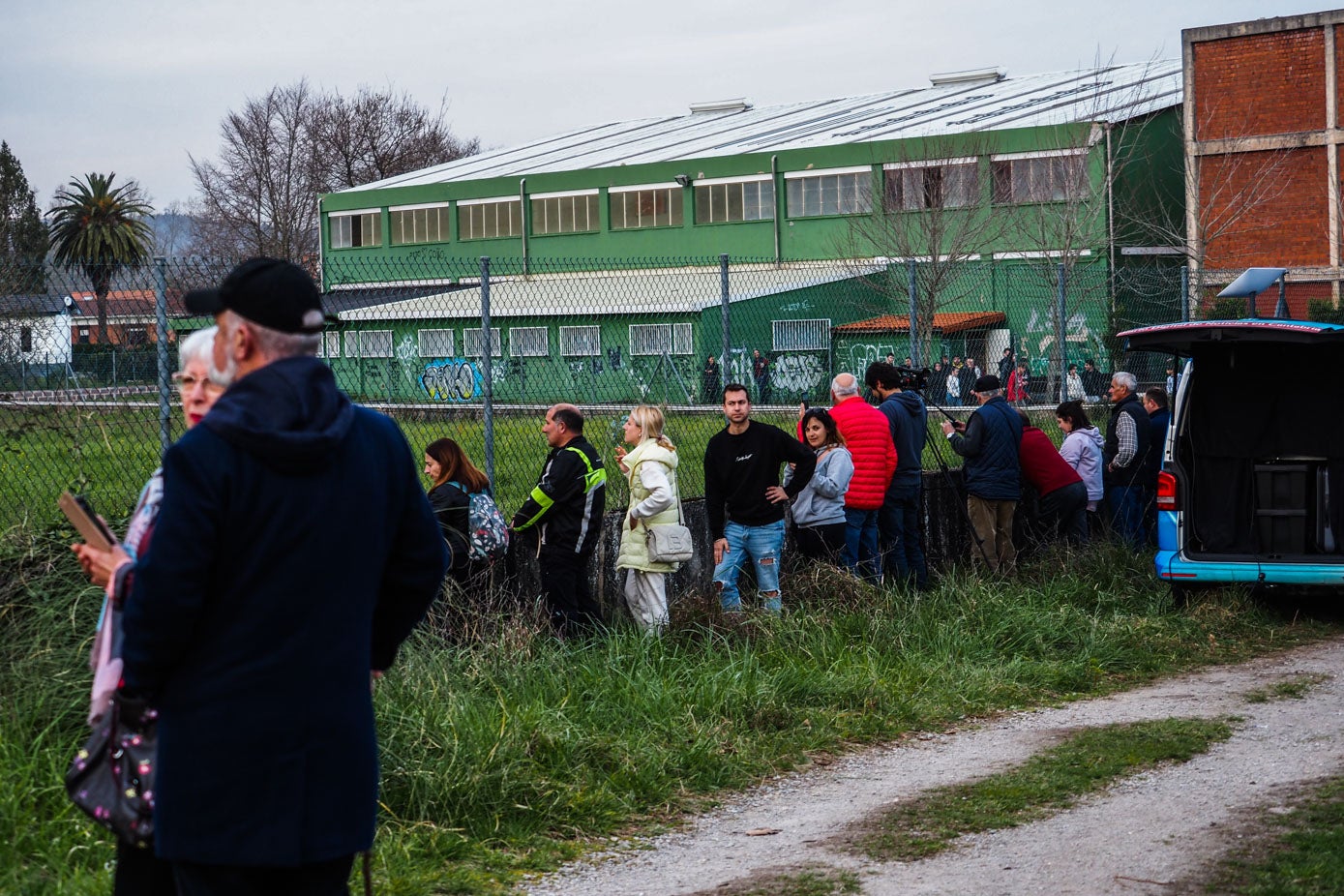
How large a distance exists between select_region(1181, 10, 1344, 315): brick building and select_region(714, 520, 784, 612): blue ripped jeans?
2879cm

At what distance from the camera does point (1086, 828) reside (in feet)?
19.8

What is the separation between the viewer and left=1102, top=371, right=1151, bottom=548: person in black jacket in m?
13.3

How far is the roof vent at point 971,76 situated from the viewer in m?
54.6

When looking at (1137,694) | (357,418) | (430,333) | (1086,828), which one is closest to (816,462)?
(1137,694)

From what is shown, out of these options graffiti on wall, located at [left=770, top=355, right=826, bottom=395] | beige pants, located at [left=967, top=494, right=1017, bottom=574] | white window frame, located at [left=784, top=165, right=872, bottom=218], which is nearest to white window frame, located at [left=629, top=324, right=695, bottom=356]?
graffiti on wall, located at [left=770, top=355, right=826, bottom=395]

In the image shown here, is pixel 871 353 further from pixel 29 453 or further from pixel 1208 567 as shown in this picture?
pixel 29 453

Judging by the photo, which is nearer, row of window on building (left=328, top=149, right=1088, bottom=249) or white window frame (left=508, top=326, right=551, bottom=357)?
white window frame (left=508, top=326, right=551, bottom=357)

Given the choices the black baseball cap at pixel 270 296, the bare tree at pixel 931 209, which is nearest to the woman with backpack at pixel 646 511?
the black baseball cap at pixel 270 296

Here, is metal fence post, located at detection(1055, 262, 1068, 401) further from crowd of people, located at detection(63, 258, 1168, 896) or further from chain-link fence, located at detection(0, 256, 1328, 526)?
crowd of people, located at detection(63, 258, 1168, 896)

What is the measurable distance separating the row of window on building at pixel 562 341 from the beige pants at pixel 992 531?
8.65 feet

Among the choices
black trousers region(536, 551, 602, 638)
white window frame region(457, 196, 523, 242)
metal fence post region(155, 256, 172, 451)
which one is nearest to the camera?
metal fence post region(155, 256, 172, 451)

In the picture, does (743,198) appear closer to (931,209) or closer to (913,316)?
(931,209)

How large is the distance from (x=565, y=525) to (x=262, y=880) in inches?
230

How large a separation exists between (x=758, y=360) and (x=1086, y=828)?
31.4 feet
